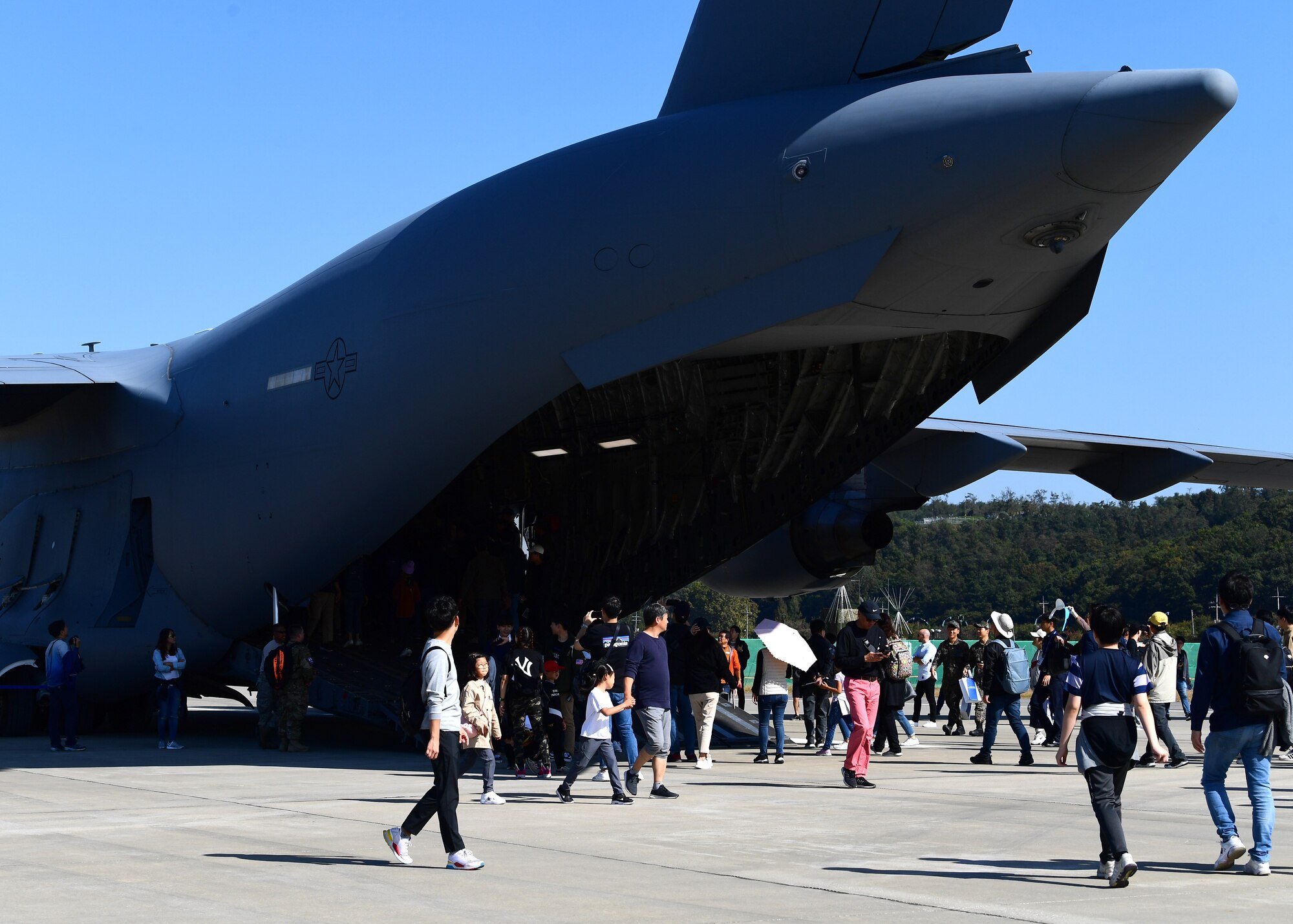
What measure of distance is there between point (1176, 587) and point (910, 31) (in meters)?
54.5

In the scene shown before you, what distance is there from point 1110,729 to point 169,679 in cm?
1165

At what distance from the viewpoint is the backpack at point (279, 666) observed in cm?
1512

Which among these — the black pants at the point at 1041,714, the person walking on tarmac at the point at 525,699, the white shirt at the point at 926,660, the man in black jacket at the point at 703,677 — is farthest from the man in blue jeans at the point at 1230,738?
the white shirt at the point at 926,660

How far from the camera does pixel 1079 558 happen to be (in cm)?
7494

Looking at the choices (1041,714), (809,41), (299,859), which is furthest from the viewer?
(1041,714)

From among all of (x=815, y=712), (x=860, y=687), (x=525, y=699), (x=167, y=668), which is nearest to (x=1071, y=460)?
(x=815, y=712)

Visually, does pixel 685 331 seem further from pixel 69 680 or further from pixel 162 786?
pixel 69 680

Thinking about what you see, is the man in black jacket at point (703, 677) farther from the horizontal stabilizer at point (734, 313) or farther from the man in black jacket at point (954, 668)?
the man in black jacket at point (954, 668)

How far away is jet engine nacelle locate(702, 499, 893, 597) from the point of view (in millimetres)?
17453

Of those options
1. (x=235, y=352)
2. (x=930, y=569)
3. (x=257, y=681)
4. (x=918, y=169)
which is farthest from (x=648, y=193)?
(x=930, y=569)

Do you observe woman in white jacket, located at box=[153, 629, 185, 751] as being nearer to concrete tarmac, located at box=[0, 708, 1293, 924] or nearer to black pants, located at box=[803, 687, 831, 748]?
concrete tarmac, located at box=[0, 708, 1293, 924]

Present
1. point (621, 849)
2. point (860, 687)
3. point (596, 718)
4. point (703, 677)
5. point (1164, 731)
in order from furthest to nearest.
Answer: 1. point (1164, 731)
2. point (703, 677)
3. point (860, 687)
4. point (596, 718)
5. point (621, 849)

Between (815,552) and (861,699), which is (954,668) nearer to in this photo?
(815,552)

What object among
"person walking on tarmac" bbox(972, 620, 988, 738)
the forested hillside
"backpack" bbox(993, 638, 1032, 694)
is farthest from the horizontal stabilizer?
the forested hillside
